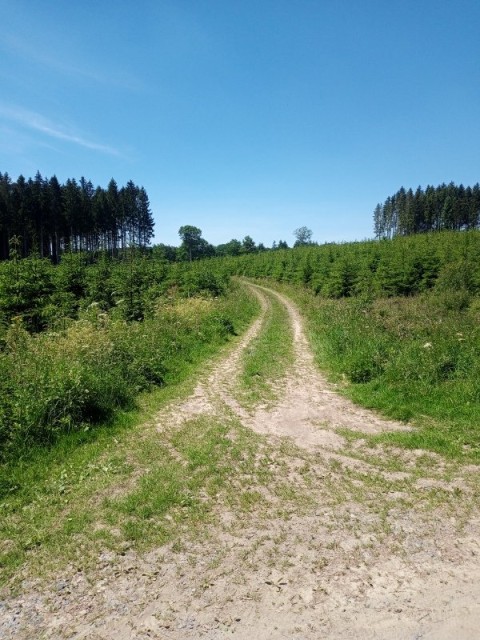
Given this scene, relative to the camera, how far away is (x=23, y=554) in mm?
3887

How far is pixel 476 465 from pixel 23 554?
5845 millimetres

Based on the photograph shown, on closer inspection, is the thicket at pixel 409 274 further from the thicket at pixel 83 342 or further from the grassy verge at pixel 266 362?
the thicket at pixel 83 342

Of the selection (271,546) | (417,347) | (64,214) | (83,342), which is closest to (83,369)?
(83,342)

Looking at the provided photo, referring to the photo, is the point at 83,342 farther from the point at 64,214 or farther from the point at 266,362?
the point at 64,214

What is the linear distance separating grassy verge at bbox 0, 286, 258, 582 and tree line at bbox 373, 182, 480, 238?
305 feet

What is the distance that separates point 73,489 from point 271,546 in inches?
111

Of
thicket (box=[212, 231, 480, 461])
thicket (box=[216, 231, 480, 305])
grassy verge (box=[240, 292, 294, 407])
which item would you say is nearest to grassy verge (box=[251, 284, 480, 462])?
thicket (box=[212, 231, 480, 461])

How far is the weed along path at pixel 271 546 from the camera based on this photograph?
3055mm

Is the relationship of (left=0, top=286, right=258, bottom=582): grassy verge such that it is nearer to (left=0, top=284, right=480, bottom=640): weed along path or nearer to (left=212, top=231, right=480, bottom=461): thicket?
(left=0, top=284, right=480, bottom=640): weed along path

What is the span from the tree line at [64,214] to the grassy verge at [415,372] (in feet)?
163

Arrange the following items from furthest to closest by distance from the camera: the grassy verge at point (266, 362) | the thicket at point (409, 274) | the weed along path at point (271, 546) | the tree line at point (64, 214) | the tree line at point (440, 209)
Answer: the tree line at point (440, 209)
the tree line at point (64, 214)
the thicket at point (409, 274)
the grassy verge at point (266, 362)
the weed along path at point (271, 546)

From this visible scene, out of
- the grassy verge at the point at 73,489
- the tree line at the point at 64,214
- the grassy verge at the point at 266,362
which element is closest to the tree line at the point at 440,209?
the tree line at the point at 64,214

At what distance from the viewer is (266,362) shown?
11398 millimetres

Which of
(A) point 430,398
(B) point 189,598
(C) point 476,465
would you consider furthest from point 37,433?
(A) point 430,398
